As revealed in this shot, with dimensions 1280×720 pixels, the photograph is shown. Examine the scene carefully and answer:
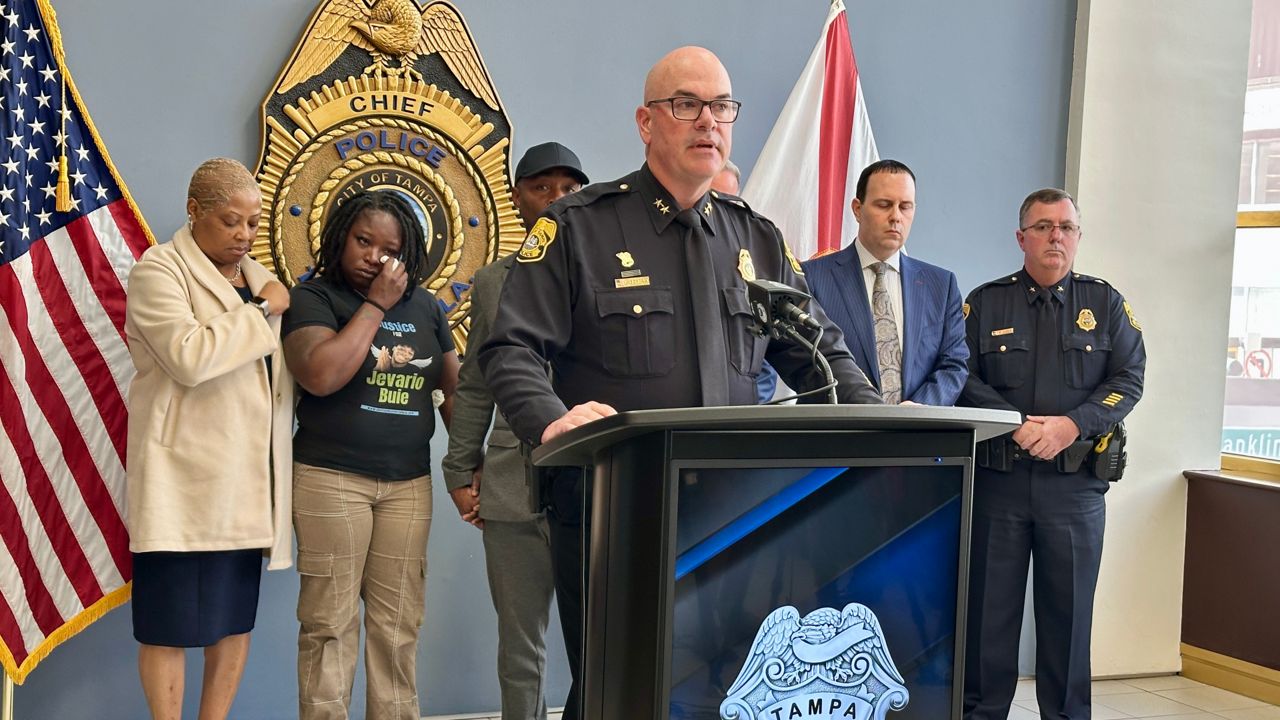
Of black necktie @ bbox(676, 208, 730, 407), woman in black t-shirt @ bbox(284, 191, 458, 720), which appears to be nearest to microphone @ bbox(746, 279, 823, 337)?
black necktie @ bbox(676, 208, 730, 407)

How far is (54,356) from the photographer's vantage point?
107 inches

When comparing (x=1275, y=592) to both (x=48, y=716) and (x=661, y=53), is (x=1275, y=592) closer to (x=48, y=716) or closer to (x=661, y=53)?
(x=661, y=53)

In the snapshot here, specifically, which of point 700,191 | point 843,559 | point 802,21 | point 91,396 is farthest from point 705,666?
point 802,21

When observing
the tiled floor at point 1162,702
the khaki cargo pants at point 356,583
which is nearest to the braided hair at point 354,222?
the khaki cargo pants at point 356,583


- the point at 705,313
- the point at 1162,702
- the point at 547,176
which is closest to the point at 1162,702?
the point at 1162,702

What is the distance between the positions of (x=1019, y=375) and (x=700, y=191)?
1.93 m

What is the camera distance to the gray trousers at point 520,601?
104 inches

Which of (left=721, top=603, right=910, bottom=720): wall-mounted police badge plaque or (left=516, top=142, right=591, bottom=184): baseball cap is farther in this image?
(left=516, top=142, right=591, bottom=184): baseball cap

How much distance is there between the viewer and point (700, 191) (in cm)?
174

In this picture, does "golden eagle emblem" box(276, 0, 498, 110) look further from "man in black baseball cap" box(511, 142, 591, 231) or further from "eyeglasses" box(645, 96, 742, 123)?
"eyeglasses" box(645, 96, 742, 123)

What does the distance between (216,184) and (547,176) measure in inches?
33.2

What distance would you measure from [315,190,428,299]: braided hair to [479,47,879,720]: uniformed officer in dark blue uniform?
110cm

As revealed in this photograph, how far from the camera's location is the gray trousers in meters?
2.65

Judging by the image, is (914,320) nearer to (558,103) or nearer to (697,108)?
(558,103)
